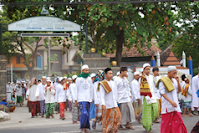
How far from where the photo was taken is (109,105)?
26.6 feet

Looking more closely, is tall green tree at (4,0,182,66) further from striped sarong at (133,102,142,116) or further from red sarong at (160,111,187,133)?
red sarong at (160,111,187,133)

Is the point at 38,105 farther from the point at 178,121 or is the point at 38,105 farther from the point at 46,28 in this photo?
the point at 178,121

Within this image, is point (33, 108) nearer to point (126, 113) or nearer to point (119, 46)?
point (126, 113)

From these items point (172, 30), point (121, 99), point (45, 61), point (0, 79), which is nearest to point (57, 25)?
point (0, 79)

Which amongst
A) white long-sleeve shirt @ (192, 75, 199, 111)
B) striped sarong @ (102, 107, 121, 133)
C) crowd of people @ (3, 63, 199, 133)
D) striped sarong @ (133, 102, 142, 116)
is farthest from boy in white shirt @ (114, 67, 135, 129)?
striped sarong @ (133, 102, 142, 116)

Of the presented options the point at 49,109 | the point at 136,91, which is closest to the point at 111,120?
the point at 136,91

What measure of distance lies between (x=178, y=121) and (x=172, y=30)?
11153mm

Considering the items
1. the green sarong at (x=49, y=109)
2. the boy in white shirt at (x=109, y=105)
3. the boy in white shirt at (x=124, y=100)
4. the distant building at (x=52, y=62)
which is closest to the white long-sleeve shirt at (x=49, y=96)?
the green sarong at (x=49, y=109)

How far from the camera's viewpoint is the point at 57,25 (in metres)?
15.8

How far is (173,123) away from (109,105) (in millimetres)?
2010

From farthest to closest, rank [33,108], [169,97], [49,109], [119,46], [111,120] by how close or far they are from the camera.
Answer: [119,46], [33,108], [49,109], [111,120], [169,97]

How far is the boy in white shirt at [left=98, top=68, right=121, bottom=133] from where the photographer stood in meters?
8.05

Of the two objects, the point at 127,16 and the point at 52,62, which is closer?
the point at 127,16

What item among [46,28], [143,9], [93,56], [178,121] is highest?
[143,9]
